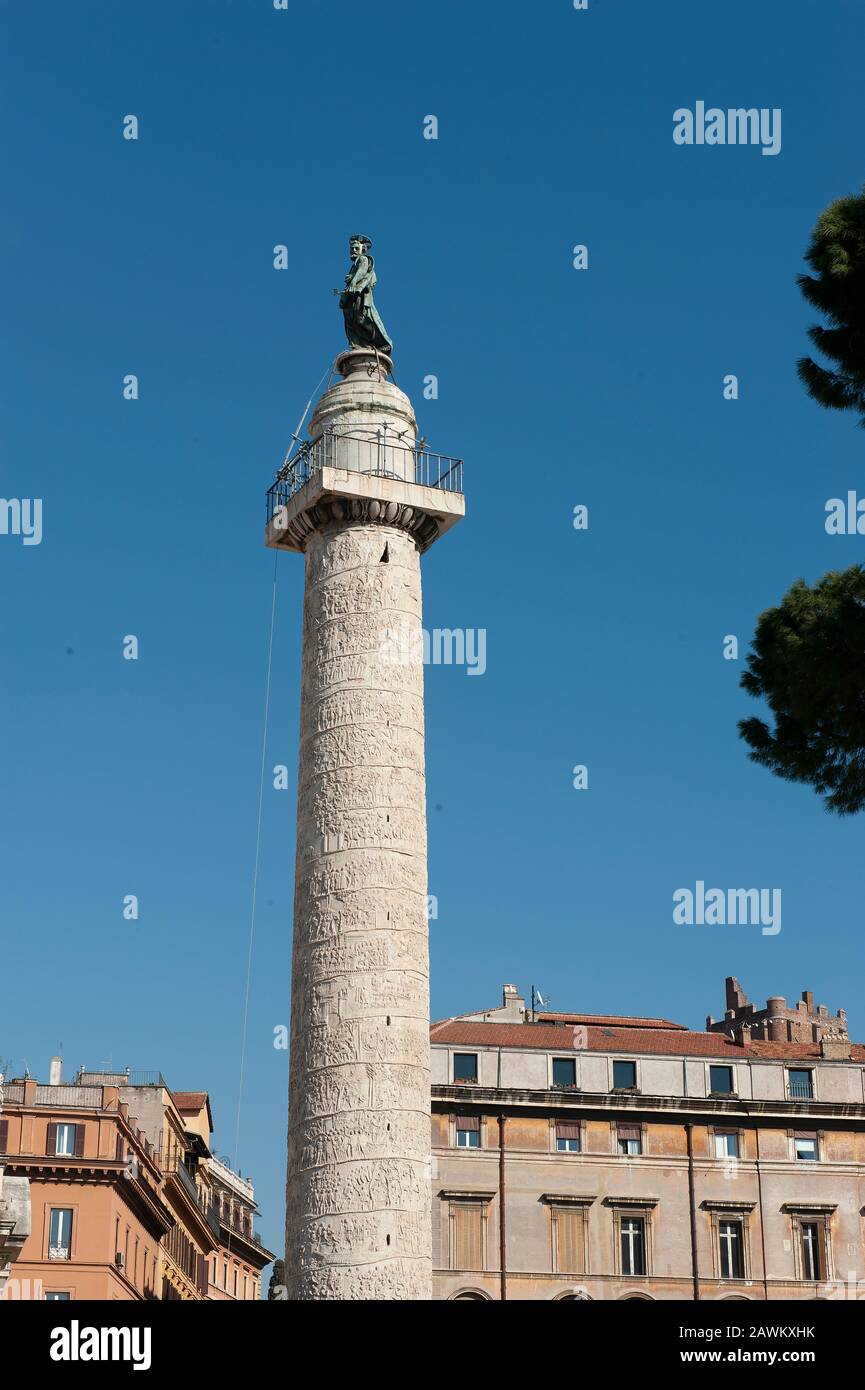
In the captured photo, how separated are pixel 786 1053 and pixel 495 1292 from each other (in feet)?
36.4

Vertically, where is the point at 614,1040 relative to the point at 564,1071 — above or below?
above

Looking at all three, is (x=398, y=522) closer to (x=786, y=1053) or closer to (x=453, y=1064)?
(x=453, y=1064)

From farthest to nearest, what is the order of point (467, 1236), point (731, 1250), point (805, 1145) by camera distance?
point (805, 1145), point (731, 1250), point (467, 1236)

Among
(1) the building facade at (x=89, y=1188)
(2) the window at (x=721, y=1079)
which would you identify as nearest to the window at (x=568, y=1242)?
(2) the window at (x=721, y=1079)

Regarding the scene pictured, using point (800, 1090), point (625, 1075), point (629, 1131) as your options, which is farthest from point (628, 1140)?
point (800, 1090)

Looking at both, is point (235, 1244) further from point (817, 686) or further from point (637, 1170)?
point (817, 686)

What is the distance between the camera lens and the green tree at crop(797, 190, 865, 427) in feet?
54.2

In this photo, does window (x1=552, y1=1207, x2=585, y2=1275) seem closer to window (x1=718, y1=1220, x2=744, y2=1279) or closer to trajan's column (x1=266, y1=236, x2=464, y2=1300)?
window (x1=718, y1=1220, x2=744, y2=1279)

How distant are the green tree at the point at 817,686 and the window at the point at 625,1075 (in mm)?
30829

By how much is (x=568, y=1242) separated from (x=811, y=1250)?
606cm

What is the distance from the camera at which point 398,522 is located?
1233 inches

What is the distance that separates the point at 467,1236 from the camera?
44.6m

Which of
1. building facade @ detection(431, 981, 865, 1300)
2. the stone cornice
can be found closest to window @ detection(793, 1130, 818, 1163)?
building facade @ detection(431, 981, 865, 1300)
